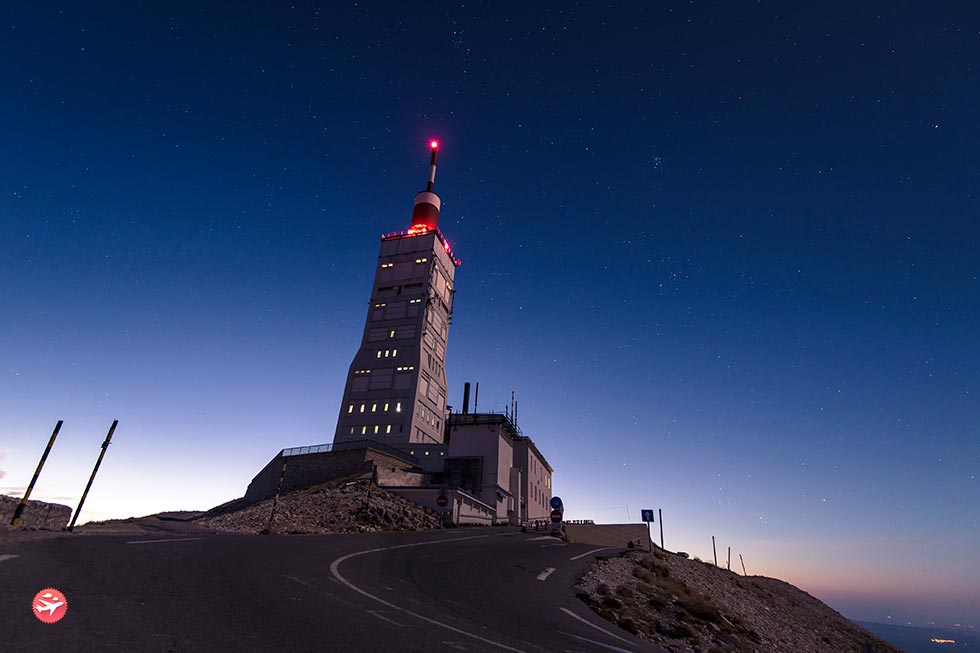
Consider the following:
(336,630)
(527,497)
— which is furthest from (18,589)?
(527,497)

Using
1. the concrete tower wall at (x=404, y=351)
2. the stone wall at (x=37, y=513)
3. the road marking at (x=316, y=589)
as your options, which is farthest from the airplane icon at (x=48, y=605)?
the concrete tower wall at (x=404, y=351)

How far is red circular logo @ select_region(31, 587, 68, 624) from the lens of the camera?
6.01 metres

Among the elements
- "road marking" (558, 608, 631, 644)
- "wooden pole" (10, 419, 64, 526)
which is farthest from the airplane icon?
"wooden pole" (10, 419, 64, 526)

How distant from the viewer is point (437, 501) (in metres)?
40.2

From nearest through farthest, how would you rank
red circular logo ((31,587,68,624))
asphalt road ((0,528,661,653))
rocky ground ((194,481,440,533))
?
asphalt road ((0,528,661,653)) → red circular logo ((31,587,68,624)) → rocky ground ((194,481,440,533))

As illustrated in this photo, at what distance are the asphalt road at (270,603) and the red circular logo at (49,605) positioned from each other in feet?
0.37

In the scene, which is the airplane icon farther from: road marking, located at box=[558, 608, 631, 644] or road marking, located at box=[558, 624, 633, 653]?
road marking, located at box=[558, 608, 631, 644]

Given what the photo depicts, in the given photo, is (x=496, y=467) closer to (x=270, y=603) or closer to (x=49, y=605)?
(x=270, y=603)

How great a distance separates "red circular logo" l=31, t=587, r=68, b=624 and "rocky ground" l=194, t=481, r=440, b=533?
73.2ft

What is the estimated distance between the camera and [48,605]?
255 inches

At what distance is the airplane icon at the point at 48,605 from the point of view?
6.25 meters

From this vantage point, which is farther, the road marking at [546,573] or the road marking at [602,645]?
the road marking at [546,573]

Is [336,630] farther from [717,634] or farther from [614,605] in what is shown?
[717,634]

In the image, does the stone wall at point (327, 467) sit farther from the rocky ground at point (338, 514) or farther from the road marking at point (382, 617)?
the road marking at point (382, 617)
